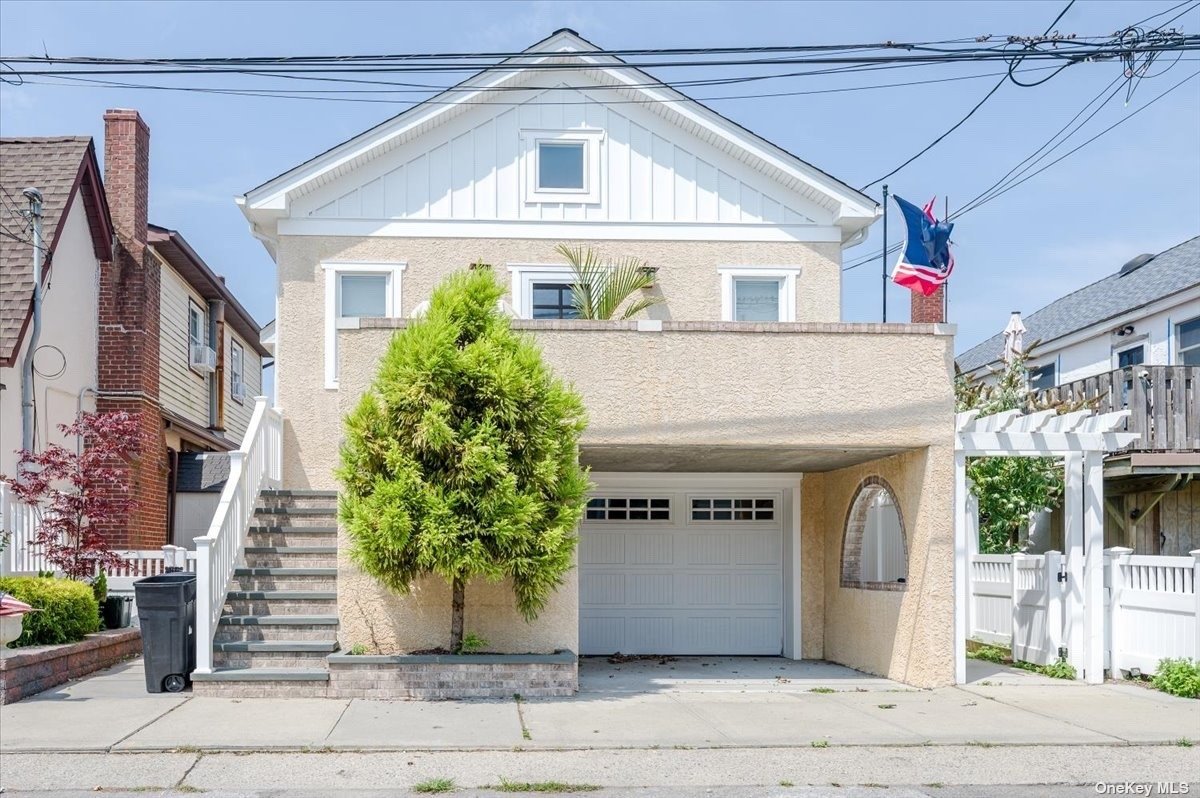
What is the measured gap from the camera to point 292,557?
12109 millimetres

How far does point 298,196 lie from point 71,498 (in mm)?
4463

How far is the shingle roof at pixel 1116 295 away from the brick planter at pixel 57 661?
15.7m

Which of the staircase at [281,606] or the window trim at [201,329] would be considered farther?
the window trim at [201,329]

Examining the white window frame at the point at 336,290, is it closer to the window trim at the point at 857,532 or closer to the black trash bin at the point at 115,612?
the black trash bin at the point at 115,612

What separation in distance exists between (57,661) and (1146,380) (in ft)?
45.7

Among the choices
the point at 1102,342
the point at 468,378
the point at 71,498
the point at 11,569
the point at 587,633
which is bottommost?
the point at 587,633

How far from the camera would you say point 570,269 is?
14.9 meters

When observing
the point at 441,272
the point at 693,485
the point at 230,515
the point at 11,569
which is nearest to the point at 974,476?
the point at 693,485

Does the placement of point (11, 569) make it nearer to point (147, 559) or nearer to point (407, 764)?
point (147, 559)

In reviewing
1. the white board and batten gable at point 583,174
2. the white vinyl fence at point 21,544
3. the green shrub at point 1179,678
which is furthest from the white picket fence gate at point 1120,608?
the white vinyl fence at point 21,544

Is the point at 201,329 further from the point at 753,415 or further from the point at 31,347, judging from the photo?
the point at 753,415

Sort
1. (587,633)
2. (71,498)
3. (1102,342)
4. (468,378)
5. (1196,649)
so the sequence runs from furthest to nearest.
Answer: (1102,342) → (587,633) → (71,498) → (1196,649) → (468,378)

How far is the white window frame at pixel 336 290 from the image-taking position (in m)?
14.6

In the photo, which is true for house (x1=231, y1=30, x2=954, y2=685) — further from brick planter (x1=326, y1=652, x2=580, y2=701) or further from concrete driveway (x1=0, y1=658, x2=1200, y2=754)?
brick planter (x1=326, y1=652, x2=580, y2=701)
